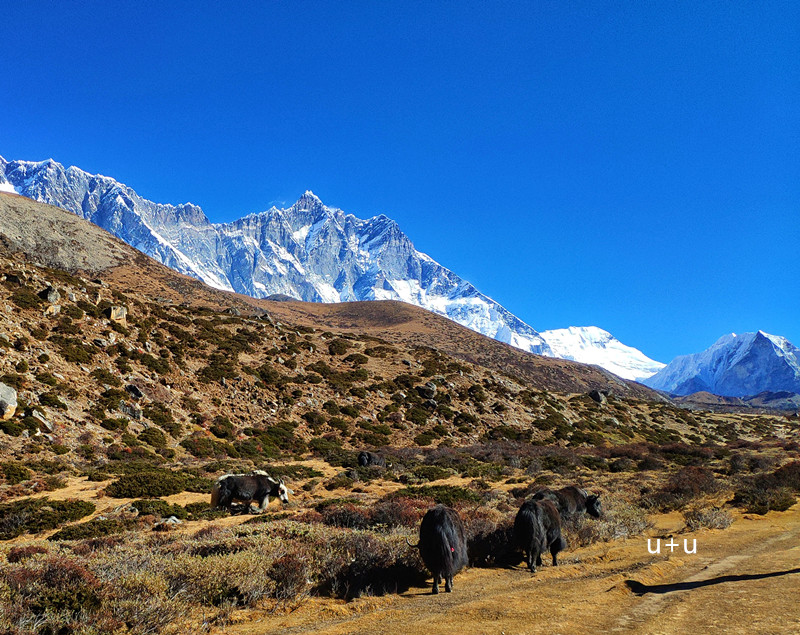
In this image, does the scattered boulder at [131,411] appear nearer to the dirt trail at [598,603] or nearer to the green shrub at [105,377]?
the green shrub at [105,377]

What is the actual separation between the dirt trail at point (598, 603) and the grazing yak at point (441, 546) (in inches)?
13.2

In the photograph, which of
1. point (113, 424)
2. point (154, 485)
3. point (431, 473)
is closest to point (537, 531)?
point (431, 473)

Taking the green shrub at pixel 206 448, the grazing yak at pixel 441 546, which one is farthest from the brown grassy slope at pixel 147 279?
the grazing yak at pixel 441 546

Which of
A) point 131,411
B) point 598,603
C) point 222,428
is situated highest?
point 131,411

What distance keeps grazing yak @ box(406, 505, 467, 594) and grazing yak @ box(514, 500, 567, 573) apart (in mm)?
1844

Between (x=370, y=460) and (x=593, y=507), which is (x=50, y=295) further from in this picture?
(x=593, y=507)

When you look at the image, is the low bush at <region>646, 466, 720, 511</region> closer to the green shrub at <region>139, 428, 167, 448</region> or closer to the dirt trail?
the dirt trail

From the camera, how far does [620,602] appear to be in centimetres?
629

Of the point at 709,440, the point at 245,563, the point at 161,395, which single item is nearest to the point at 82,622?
the point at 245,563

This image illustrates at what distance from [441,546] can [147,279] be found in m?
84.2

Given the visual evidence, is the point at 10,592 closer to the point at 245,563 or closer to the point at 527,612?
the point at 245,563

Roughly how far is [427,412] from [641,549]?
96.4ft

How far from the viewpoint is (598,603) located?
20.5ft

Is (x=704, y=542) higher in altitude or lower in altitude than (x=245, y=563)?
lower
